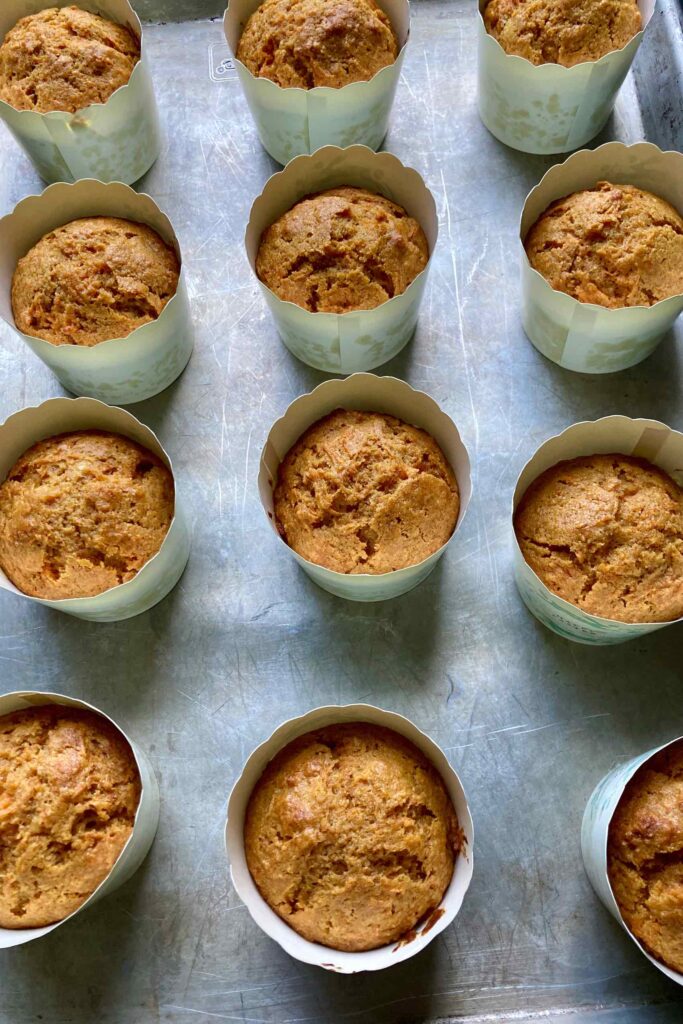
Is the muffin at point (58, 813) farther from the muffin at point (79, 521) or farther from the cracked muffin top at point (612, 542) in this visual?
the cracked muffin top at point (612, 542)

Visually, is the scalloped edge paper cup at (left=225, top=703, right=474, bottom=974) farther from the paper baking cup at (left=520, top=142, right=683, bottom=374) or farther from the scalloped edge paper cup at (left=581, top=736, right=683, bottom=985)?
the paper baking cup at (left=520, top=142, right=683, bottom=374)

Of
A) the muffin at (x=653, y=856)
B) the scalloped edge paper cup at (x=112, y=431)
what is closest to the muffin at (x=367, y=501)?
the scalloped edge paper cup at (x=112, y=431)

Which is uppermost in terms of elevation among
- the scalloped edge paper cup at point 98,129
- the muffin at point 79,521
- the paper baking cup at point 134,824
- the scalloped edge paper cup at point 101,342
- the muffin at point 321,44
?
the muffin at point 321,44

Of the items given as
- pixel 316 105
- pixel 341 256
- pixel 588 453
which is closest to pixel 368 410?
pixel 341 256

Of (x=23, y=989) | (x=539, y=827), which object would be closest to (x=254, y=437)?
(x=539, y=827)

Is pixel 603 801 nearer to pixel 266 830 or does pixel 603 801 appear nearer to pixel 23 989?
pixel 266 830

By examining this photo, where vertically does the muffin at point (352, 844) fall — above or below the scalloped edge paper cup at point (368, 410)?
below
